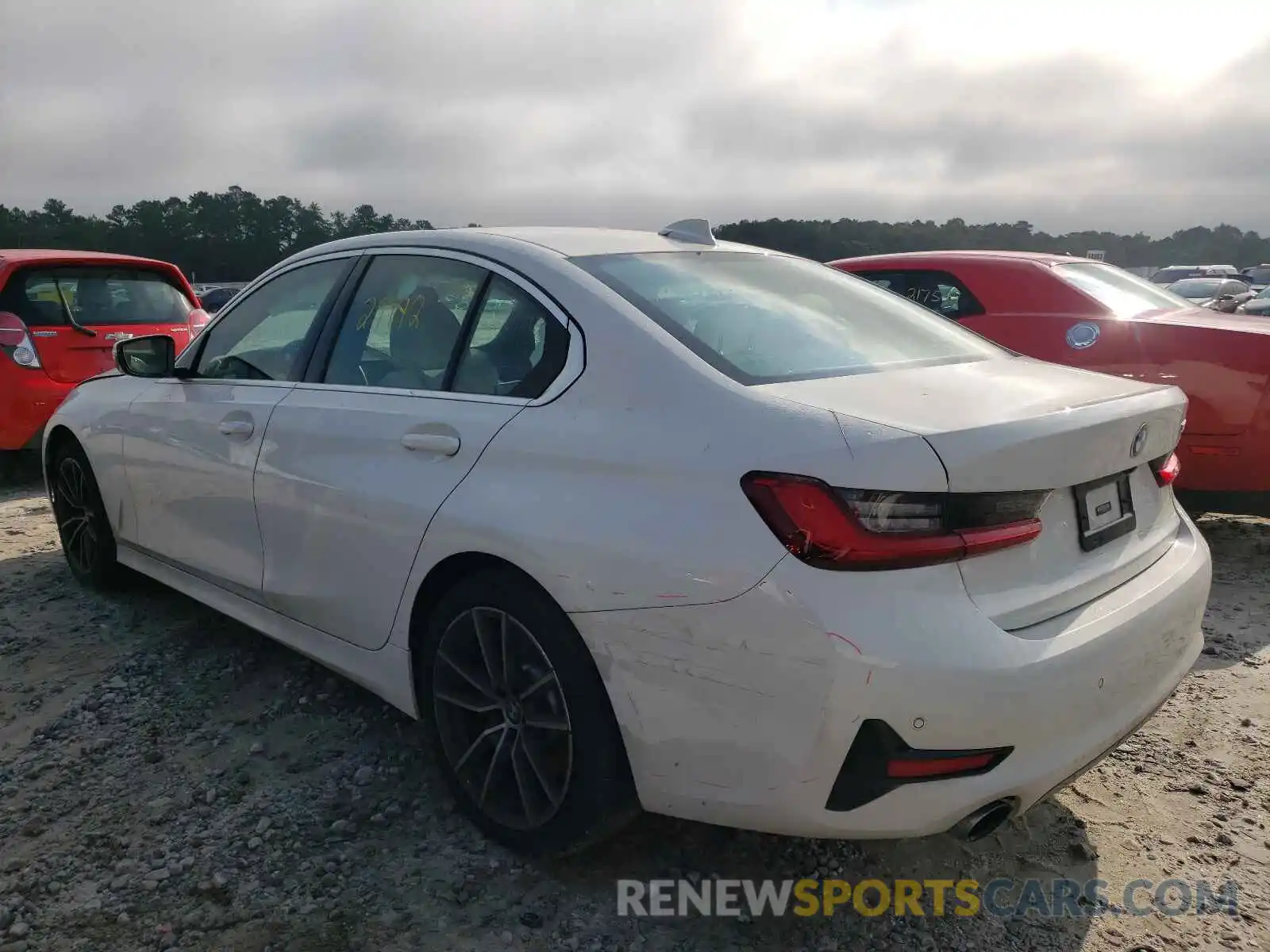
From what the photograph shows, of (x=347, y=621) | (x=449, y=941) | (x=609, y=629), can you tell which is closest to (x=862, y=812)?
(x=609, y=629)

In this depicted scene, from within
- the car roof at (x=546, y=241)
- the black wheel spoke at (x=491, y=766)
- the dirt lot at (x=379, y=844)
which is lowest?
the dirt lot at (x=379, y=844)

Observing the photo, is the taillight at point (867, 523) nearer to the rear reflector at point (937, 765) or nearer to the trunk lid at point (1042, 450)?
the trunk lid at point (1042, 450)

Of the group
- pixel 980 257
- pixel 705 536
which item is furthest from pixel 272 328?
pixel 980 257

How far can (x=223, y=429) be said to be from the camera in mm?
3404

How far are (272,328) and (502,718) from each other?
1810 millimetres

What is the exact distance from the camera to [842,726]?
1.89 metres

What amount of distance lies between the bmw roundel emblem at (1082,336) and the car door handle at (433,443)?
3.95 metres

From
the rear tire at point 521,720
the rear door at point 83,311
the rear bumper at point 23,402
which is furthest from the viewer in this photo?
the rear door at point 83,311

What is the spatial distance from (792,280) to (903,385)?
2.76 feet

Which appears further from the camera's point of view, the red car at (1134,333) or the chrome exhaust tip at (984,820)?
the red car at (1134,333)

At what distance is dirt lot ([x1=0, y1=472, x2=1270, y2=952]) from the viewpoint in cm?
232

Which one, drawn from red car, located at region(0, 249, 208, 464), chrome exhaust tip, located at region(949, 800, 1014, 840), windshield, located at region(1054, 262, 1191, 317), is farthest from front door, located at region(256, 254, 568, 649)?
red car, located at region(0, 249, 208, 464)

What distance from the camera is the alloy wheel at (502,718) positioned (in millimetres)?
2375

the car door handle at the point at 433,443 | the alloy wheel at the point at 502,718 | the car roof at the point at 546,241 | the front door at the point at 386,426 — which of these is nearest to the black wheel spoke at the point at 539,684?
the alloy wheel at the point at 502,718
